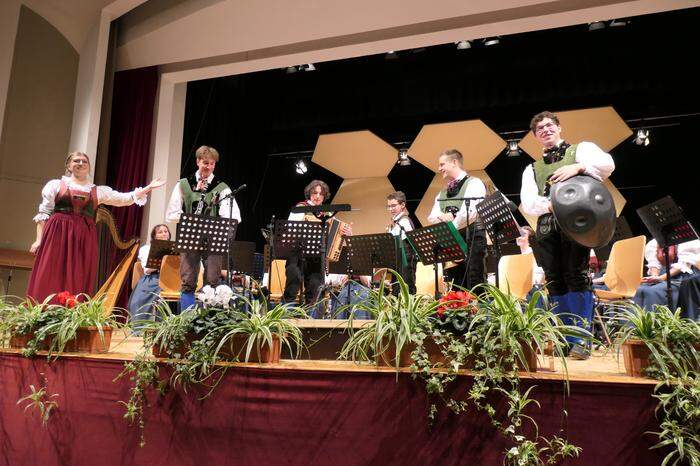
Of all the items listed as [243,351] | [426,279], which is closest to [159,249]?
[426,279]

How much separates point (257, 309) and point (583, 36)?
7.37 m

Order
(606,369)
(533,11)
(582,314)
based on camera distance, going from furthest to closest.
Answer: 1. (533,11)
2. (582,314)
3. (606,369)

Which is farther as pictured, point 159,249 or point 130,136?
point 130,136

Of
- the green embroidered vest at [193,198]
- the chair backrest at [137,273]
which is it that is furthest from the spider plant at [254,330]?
the chair backrest at [137,273]

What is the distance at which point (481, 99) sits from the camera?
844 cm

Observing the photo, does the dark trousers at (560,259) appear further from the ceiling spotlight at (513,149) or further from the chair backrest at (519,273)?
the ceiling spotlight at (513,149)

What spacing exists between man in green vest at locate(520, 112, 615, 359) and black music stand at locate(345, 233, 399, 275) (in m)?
1.34

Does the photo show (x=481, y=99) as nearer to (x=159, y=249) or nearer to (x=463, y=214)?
(x=463, y=214)

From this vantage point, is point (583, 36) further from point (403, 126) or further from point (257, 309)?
point (257, 309)

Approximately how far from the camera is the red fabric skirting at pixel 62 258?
4.02m

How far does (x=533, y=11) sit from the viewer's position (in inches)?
230

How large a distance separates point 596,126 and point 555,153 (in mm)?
6235

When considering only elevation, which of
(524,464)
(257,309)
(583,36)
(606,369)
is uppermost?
(583,36)

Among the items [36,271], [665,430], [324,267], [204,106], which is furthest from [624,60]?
[36,271]
